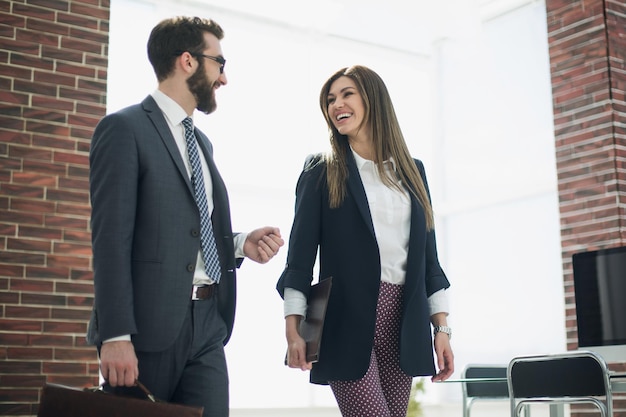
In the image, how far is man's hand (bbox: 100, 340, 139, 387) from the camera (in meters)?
1.83

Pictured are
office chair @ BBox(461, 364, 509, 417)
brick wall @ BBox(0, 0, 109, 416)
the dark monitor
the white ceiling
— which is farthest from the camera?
the white ceiling

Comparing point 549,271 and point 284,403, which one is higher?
point 549,271

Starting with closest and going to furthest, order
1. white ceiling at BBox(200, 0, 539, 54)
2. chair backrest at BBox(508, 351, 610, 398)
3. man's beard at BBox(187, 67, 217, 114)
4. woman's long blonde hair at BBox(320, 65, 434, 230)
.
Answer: man's beard at BBox(187, 67, 217, 114) < woman's long blonde hair at BBox(320, 65, 434, 230) < chair backrest at BBox(508, 351, 610, 398) < white ceiling at BBox(200, 0, 539, 54)

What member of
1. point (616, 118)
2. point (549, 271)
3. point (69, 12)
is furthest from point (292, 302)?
point (549, 271)

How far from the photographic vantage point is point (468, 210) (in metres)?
8.39

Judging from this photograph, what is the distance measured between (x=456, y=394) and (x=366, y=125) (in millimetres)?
6144

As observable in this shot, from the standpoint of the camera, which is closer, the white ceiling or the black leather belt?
the black leather belt

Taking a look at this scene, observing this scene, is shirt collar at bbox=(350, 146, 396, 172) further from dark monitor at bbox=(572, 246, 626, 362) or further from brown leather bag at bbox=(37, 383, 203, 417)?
dark monitor at bbox=(572, 246, 626, 362)

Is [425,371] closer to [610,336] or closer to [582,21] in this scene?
[610,336]

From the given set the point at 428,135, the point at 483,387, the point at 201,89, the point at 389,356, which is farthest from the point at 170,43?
the point at 428,135

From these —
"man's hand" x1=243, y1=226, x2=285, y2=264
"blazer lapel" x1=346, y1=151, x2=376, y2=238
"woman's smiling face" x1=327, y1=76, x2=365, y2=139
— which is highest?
"woman's smiling face" x1=327, y1=76, x2=365, y2=139

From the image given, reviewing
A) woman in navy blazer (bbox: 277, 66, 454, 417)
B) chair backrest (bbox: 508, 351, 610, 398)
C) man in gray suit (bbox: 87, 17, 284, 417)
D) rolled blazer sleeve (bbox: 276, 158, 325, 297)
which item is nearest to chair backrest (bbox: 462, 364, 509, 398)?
chair backrest (bbox: 508, 351, 610, 398)

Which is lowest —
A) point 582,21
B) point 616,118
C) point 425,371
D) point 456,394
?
point 456,394

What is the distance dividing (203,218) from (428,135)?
22.8 feet
